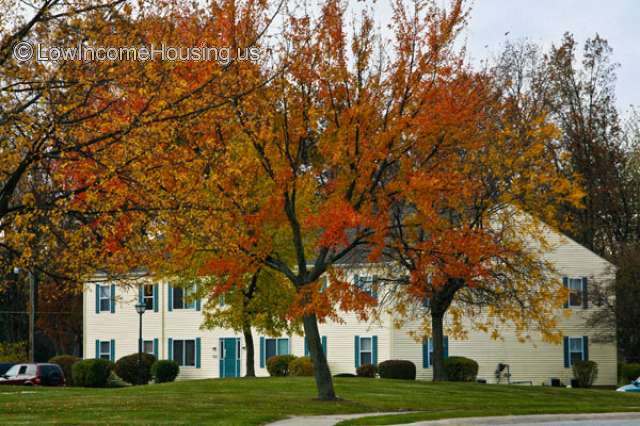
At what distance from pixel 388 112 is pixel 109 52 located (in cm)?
1154

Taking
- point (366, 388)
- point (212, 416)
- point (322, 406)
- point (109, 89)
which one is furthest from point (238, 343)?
point (109, 89)

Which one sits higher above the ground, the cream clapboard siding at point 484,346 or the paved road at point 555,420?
the cream clapboard siding at point 484,346

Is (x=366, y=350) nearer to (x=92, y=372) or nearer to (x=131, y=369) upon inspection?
(x=131, y=369)

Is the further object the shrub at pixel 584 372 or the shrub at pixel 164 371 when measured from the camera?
the shrub at pixel 164 371

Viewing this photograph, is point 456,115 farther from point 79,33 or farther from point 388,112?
point 79,33

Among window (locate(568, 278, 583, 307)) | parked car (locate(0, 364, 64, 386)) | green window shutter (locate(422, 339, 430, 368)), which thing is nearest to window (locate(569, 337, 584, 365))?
window (locate(568, 278, 583, 307))

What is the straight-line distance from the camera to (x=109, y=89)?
1769 centimetres

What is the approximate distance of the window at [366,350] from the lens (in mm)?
50500

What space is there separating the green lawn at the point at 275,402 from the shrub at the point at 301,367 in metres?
10.9

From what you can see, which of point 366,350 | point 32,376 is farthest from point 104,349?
point 366,350

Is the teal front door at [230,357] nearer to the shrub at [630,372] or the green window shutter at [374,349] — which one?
the green window shutter at [374,349]

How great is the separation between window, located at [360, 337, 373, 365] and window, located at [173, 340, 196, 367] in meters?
9.21

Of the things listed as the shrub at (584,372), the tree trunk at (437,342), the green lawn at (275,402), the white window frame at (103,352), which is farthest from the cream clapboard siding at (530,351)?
the white window frame at (103,352)

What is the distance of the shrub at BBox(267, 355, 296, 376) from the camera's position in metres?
50.5
